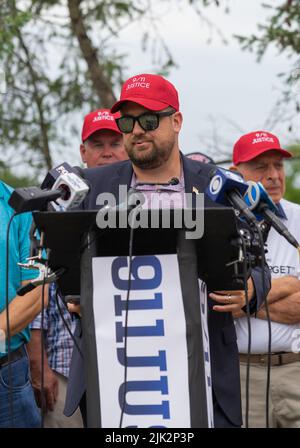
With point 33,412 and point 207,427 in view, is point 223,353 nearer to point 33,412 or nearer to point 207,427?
point 207,427

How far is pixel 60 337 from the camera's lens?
5625mm

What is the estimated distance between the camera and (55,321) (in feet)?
18.6

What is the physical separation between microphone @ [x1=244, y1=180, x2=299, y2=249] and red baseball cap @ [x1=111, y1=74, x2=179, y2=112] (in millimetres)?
975

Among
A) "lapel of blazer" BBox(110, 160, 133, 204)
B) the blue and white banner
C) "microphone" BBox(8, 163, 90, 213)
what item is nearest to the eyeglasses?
"lapel of blazer" BBox(110, 160, 133, 204)

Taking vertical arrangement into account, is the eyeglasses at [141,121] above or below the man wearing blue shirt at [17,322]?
above

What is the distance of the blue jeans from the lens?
171 inches

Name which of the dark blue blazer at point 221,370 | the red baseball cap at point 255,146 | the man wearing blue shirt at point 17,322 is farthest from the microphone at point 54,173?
the red baseball cap at point 255,146

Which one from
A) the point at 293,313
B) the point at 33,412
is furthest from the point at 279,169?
the point at 33,412

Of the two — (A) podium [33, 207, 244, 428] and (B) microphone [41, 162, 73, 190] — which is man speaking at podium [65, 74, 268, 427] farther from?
(B) microphone [41, 162, 73, 190]

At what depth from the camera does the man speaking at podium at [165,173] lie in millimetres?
3936

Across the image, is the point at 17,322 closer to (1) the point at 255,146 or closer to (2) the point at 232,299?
(2) the point at 232,299

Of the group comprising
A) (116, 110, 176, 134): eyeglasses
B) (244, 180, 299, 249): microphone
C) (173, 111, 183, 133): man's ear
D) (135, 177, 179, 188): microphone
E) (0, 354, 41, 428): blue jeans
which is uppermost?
(173, 111, 183, 133): man's ear

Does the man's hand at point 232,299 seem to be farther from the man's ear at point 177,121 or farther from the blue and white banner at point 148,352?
the man's ear at point 177,121

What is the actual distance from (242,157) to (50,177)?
8.04 ft
